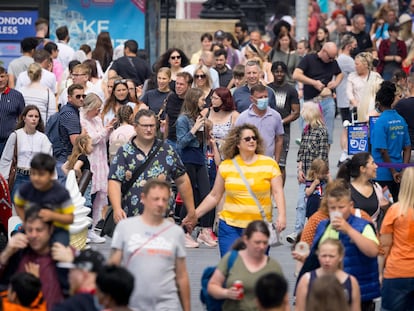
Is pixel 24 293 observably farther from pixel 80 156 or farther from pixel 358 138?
pixel 358 138

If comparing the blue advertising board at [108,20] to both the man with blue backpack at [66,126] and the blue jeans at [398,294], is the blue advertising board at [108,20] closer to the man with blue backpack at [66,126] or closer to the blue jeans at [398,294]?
the man with blue backpack at [66,126]

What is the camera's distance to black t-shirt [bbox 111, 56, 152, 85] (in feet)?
66.8

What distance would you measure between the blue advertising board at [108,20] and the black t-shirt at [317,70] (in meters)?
4.84

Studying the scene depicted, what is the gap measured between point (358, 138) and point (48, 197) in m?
6.59

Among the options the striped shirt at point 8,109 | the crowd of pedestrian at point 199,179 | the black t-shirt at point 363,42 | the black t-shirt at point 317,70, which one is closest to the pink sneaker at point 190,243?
the crowd of pedestrian at point 199,179

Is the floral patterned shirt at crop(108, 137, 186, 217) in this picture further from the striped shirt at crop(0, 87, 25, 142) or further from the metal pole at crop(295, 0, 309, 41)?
the metal pole at crop(295, 0, 309, 41)

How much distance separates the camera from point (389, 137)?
579 inches

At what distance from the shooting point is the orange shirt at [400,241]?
434 inches

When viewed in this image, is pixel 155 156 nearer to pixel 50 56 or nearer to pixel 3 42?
pixel 50 56

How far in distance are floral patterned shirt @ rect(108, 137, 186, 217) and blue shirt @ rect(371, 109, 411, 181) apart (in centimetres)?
318

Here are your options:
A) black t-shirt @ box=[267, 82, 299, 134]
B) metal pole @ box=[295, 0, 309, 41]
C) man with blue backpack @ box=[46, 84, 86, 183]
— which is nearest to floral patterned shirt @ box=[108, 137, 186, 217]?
man with blue backpack @ box=[46, 84, 86, 183]

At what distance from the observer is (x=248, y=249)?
9750 millimetres

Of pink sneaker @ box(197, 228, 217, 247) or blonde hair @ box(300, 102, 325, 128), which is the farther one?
pink sneaker @ box(197, 228, 217, 247)

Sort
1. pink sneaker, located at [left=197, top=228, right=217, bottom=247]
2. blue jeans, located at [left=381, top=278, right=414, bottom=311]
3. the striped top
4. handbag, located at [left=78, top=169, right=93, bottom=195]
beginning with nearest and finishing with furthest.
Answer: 1. blue jeans, located at [left=381, top=278, right=414, bottom=311]
2. the striped top
3. handbag, located at [left=78, top=169, right=93, bottom=195]
4. pink sneaker, located at [left=197, top=228, right=217, bottom=247]
